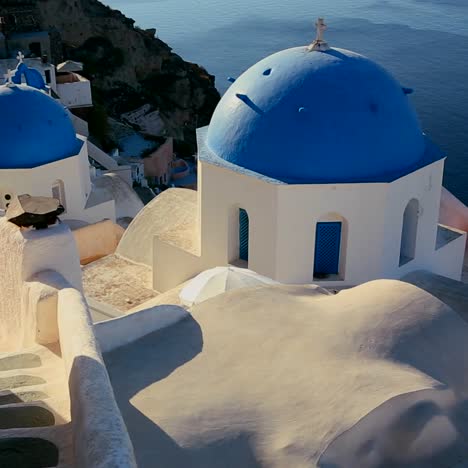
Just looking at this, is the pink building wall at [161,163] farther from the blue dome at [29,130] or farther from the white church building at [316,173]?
the white church building at [316,173]

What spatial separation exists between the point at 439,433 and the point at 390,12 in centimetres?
6186

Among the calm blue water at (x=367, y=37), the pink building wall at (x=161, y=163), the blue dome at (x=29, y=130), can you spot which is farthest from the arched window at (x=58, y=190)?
the calm blue water at (x=367, y=37)

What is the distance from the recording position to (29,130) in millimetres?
11227

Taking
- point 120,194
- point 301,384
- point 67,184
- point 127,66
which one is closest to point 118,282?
point 67,184

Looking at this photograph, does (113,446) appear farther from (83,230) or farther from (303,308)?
(83,230)

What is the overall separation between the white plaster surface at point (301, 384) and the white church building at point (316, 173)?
8.49ft

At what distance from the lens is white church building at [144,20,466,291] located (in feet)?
27.1

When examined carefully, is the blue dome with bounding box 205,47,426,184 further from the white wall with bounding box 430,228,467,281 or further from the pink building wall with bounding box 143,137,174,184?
the pink building wall with bounding box 143,137,174,184

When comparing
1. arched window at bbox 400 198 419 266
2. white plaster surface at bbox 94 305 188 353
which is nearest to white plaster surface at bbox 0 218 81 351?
white plaster surface at bbox 94 305 188 353

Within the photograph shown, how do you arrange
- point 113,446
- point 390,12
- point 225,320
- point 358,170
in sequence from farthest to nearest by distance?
point 390,12, point 358,170, point 225,320, point 113,446

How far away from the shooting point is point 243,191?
859 centimetres

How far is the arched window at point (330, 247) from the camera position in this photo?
8.67 meters

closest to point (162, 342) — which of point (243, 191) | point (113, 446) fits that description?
point (113, 446)

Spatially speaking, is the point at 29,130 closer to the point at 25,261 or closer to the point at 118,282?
the point at 118,282
